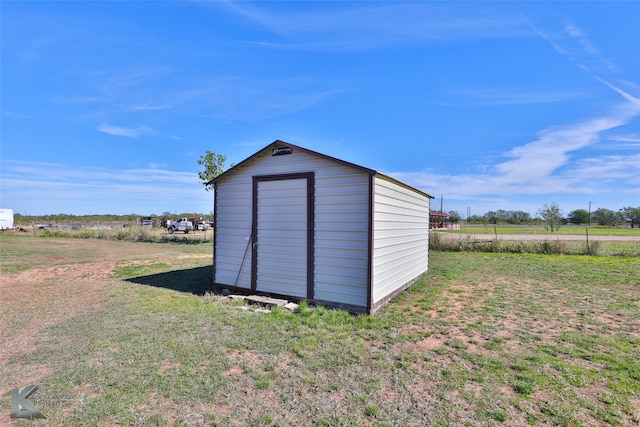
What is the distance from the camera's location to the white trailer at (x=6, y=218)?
32.9 metres

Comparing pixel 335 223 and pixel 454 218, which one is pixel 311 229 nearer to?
pixel 335 223

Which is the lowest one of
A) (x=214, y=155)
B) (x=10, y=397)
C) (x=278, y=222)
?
(x=10, y=397)

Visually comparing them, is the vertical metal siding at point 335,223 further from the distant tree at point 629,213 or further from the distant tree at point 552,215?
the distant tree at point 629,213

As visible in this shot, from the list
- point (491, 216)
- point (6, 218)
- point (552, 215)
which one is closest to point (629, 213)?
point (491, 216)

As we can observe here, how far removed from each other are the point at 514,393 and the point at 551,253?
43.4 feet

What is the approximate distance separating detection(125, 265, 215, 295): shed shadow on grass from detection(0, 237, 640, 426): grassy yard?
19.8 inches

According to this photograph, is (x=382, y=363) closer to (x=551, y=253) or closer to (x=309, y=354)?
(x=309, y=354)

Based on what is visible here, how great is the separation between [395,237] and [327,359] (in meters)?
3.37

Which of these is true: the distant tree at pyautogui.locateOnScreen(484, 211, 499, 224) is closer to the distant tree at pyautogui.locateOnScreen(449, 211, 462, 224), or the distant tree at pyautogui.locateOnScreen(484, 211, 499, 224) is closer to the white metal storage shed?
the distant tree at pyautogui.locateOnScreen(449, 211, 462, 224)

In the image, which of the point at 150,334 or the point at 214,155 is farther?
the point at 214,155

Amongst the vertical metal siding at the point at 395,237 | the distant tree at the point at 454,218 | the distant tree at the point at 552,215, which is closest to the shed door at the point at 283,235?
the vertical metal siding at the point at 395,237

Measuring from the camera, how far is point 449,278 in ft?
27.0

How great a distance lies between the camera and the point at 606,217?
51.9m


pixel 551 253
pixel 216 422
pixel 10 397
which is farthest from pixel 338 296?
pixel 551 253
